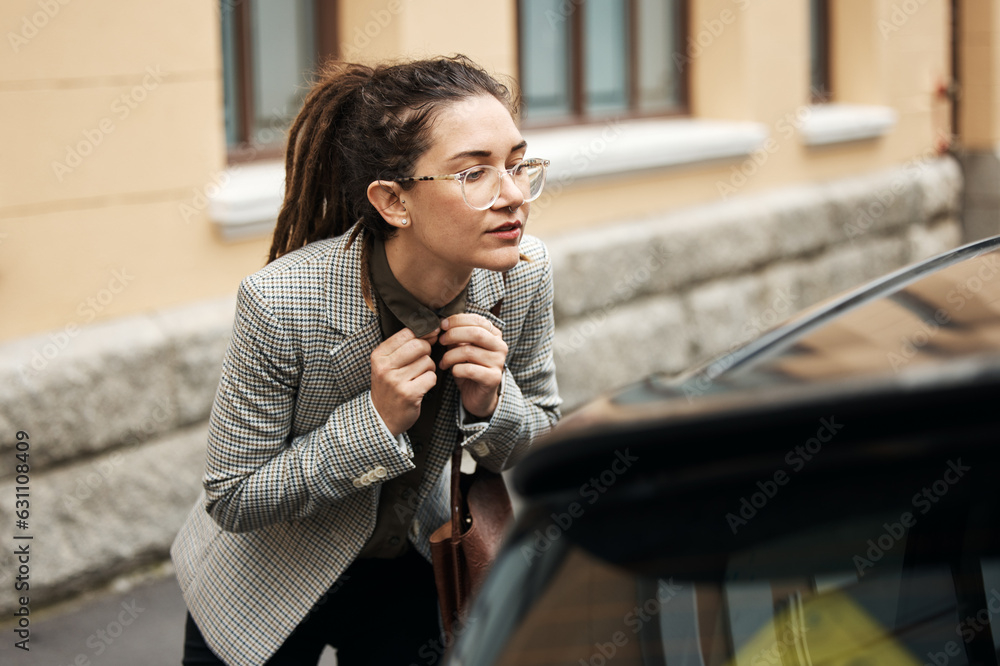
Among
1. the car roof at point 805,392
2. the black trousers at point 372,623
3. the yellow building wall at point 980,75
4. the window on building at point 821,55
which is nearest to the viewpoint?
the car roof at point 805,392

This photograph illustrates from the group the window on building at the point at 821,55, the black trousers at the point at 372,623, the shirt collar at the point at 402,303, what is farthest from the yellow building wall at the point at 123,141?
the window on building at the point at 821,55

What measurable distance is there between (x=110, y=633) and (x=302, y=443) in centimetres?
226

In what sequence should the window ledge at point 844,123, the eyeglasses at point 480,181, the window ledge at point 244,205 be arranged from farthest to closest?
the window ledge at point 844,123, the window ledge at point 244,205, the eyeglasses at point 480,181

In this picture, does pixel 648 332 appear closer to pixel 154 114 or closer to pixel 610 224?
pixel 610 224

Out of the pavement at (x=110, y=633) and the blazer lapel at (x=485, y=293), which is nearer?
the blazer lapel at (x=485, y=293)

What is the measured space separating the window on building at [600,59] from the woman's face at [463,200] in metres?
4.74

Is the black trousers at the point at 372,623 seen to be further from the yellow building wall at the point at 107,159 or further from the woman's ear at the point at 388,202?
the yellow building wall at the point at 107,159

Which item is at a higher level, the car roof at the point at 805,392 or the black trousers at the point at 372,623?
the car roof at the point at 805,392

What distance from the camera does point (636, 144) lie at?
21.9 ft

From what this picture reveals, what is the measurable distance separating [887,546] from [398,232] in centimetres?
125

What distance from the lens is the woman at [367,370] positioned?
2062mm

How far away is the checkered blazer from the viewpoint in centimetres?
208

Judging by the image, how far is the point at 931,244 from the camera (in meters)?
9.12

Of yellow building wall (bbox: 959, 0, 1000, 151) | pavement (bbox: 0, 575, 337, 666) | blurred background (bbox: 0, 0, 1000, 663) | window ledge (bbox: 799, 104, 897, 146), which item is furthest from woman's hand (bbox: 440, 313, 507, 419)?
yellow building wall (bbox: 959, 0, 1000, 151)
